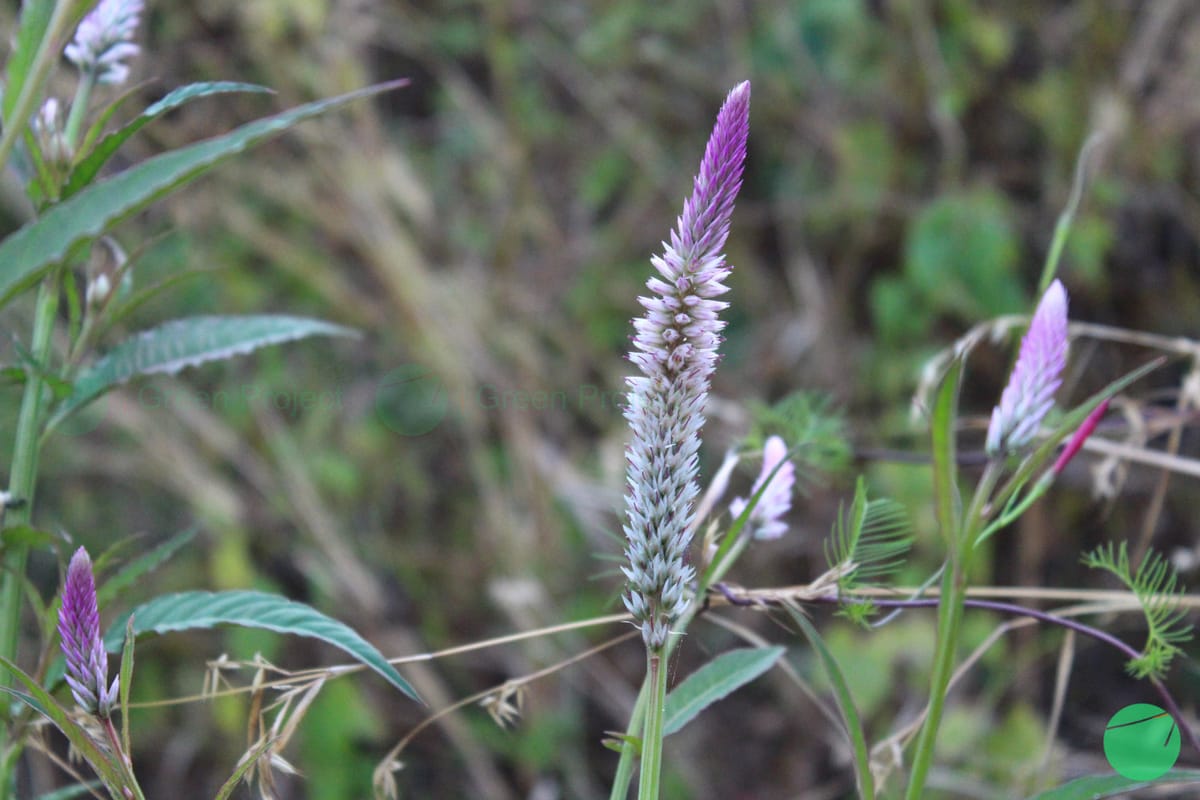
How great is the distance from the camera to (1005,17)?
2332 mm

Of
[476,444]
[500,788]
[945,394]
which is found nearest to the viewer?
[945,394]

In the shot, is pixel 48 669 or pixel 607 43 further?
pixel 607 43

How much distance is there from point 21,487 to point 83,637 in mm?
164

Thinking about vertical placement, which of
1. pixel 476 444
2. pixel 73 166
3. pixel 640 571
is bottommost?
pixel 476 444

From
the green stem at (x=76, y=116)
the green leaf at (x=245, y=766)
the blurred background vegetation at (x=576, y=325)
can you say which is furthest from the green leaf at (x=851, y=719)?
the blurred background vegetation at (x=576, y=325)

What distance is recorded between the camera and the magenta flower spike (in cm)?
45

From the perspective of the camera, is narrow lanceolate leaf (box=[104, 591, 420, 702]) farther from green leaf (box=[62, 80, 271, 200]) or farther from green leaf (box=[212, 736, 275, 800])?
→ green leaf (box=[62, 80, 271, 200])

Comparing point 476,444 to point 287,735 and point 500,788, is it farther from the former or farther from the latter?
point 287,735

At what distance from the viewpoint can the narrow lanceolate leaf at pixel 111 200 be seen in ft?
1.42

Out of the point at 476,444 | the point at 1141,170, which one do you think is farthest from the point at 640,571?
the point at 1141,170

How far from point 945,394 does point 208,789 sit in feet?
7.19

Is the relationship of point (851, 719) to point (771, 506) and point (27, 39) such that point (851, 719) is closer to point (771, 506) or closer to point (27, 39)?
point (771, 506)

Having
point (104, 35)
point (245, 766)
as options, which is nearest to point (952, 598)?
point (245, 766)

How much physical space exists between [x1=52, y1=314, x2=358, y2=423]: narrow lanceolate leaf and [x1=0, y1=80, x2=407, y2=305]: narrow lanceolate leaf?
0.61 feet
